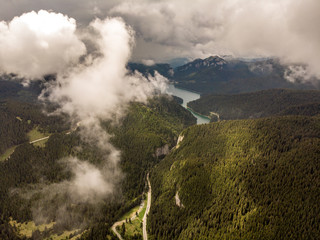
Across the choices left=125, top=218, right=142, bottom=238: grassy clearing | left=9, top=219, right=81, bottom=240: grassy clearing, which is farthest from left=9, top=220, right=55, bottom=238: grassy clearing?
left=125, top=218, right=142, bottom=238: grassy clearing

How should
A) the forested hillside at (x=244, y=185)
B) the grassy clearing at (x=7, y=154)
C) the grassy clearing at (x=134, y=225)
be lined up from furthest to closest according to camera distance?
1. the grassy clearing at (x=7, y=154)
2. the grassy clearing at (x=134, y=225)
3. the forested hillside at (x=244, y=185)

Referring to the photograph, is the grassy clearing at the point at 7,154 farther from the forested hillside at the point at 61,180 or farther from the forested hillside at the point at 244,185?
the forested hillside at the point at 244,185

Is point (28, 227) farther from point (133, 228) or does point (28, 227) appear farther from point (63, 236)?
point (133, 228)

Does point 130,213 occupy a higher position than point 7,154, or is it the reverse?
point 7,154

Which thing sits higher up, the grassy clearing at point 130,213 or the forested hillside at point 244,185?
the forested hillside at point 244,185

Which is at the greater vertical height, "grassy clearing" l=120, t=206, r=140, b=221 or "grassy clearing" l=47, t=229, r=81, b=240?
"grassy clearing" l=120, t=206, r=140, b=221

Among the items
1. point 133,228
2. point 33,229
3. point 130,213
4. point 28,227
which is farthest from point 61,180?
point 133,228

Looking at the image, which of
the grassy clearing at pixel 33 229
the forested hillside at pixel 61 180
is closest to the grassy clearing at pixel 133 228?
the forested hillside at pixel 61 180

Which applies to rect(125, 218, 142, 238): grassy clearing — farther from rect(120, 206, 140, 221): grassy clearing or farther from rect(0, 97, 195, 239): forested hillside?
rect(0, 97, 195, 239): forested hillside
